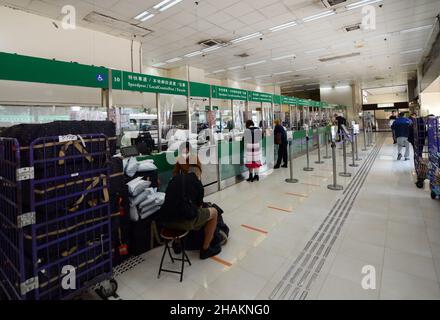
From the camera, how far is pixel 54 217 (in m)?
1.74

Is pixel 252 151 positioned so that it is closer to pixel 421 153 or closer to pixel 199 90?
pixel 199 90

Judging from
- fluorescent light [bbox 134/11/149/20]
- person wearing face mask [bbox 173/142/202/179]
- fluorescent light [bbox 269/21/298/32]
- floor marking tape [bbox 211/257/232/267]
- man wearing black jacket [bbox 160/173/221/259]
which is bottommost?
floor marking tape [bbox 211/257/232/267]

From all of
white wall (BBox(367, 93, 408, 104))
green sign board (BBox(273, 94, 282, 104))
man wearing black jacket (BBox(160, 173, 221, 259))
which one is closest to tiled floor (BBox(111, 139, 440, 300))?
man wearing black jacket (BBox(160, 173, 221, 259))

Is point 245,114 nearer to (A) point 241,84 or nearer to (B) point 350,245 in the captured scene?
(B) point 350,245

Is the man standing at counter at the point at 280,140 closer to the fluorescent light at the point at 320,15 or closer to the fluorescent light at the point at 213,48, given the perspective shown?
the fluorescent light at the point at 320,15

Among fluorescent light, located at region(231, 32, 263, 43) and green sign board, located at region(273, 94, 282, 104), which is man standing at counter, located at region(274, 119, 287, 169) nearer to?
green sign board, located at region(273, 94, 282, 104)

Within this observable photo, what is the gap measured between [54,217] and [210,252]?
59.9 inches

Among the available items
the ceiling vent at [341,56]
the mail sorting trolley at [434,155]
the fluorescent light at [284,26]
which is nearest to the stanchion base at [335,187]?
the mail sorting trolley at [434,155]

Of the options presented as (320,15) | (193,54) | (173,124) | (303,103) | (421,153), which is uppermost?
(193,54)

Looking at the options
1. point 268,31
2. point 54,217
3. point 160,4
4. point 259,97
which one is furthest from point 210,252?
point 268,31

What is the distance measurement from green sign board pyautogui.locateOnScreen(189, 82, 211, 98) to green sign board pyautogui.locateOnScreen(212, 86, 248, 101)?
16 centimetres

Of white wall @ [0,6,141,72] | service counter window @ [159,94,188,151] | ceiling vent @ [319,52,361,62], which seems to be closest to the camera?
service counter window @ [159,94,188,151]

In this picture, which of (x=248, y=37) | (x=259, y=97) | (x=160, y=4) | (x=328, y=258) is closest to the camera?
(x=328, y=258)

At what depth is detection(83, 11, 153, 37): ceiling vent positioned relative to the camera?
593 cm
